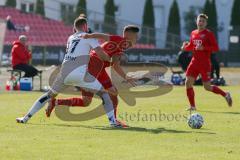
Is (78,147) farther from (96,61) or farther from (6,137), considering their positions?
(96,61)

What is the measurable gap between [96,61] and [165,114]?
2968 mm

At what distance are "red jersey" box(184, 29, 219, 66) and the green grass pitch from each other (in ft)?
3.90

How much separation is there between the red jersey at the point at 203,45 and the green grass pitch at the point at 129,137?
1.19 m

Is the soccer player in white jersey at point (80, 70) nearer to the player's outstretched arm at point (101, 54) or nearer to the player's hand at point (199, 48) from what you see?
the player's outstretched arm at point (101, 54)

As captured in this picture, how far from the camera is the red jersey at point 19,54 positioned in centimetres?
2800

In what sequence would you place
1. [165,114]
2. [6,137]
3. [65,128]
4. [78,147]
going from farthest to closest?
[165,114]
[65,128]
[6,137]
[78,147]

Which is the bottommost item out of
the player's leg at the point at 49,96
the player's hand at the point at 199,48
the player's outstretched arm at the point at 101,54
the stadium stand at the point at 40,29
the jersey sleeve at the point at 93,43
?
the stadium stand at the point at 40,29

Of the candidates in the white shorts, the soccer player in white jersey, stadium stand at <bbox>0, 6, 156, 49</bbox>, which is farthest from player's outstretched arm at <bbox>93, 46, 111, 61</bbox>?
stadium stand at <bbox>0, 6, 156, 49</bbox>

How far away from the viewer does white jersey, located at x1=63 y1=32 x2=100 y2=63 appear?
1420cm

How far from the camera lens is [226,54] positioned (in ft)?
176

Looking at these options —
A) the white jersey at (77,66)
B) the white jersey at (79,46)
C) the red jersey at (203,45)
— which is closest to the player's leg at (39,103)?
the white jersey at (77,66)

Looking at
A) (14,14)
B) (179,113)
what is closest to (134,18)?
(14,14)

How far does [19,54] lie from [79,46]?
1410 centimetres

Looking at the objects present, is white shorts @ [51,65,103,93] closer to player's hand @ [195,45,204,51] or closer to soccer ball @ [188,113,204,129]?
soccer ball @ [188,113,204,129]
